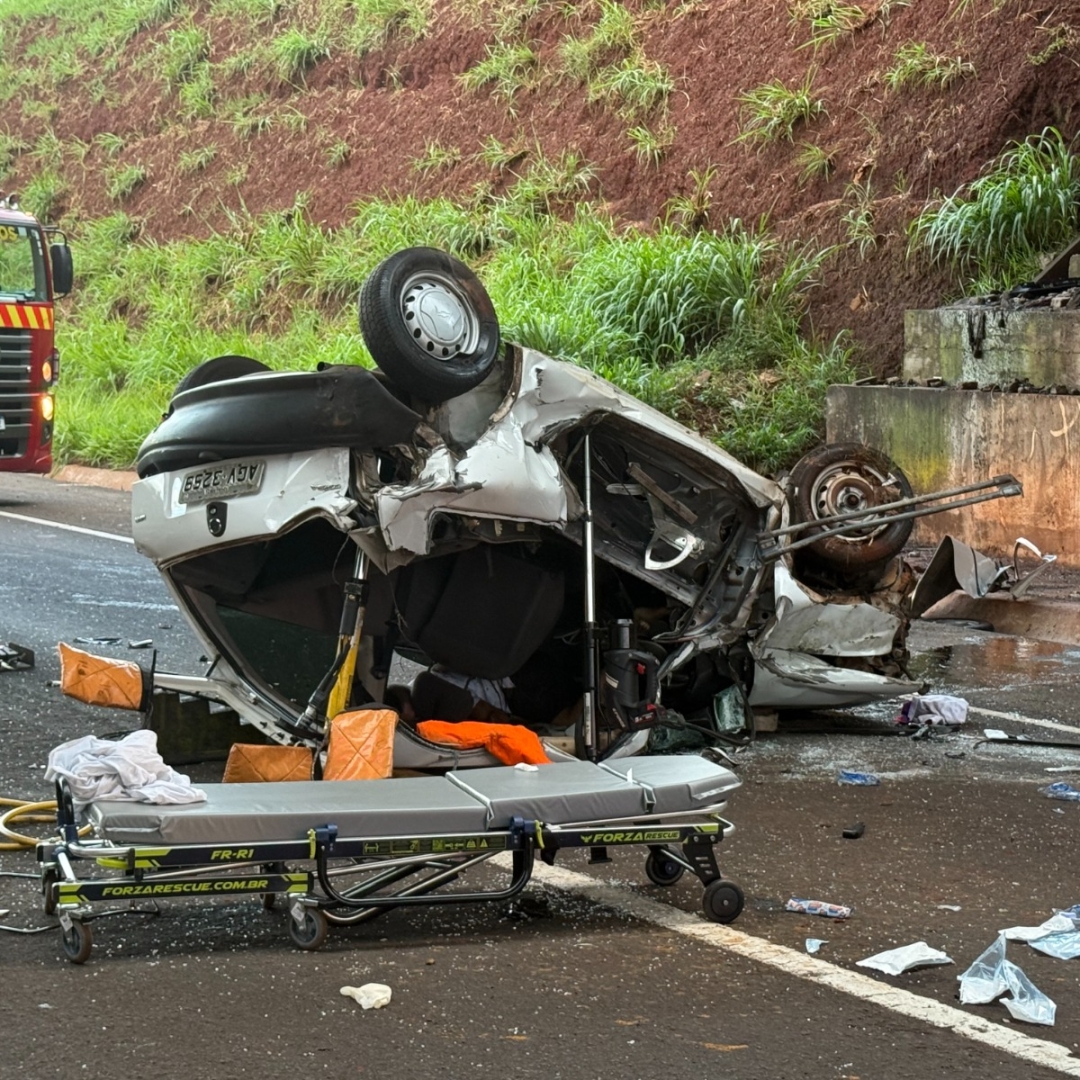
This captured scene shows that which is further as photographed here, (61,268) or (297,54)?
(297,54)

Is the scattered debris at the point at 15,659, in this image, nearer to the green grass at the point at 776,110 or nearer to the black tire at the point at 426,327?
the black tire at the point at 426,327

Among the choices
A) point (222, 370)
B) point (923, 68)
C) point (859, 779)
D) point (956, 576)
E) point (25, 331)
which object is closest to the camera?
point (859, 779)

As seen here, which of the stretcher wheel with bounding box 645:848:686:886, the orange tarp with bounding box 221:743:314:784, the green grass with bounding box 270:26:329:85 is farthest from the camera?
the green grass with bounding box 270:26:329:85

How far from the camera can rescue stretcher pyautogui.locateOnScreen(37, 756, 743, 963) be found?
15.0ft

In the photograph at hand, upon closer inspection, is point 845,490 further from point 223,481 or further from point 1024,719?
point 223,481

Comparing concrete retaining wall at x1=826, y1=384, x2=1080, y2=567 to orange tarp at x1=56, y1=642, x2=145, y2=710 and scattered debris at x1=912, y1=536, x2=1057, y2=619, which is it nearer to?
scattered debris at x1=912, y1=536, x2=1057, y2=619

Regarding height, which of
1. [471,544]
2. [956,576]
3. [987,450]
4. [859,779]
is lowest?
[859,779]

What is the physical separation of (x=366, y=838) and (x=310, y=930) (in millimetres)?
271

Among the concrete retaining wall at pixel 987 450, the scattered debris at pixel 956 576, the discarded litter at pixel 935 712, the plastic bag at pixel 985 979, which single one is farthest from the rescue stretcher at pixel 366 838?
the concrete retaining wall at pixel 987 450

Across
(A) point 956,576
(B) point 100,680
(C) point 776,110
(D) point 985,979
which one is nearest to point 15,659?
(B) point 100,680

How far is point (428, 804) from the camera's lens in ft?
15.9

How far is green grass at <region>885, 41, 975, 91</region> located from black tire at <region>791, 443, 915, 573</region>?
9377 millimetres

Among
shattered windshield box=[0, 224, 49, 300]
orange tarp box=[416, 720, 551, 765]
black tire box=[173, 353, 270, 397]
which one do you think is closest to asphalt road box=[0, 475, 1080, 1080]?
orange tarp box=[416, 720, 551, 765]

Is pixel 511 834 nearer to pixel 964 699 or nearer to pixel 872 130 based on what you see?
pixel 964 699
